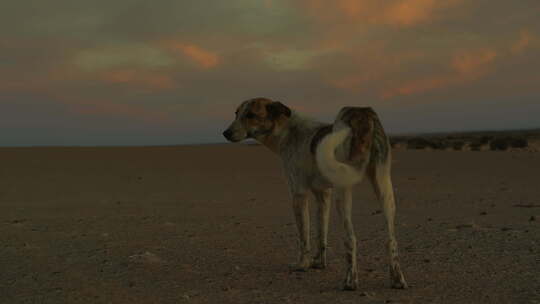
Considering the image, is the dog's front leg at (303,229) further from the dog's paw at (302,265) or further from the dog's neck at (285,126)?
the dog's neck at (285,126)

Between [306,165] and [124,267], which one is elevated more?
[306,165]

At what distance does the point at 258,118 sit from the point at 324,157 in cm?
182

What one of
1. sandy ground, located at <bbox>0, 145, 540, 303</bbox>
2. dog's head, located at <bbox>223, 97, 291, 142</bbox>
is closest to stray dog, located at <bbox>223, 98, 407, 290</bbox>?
dog's head, located at <bbox>223, 97, 291, 142</bbox>

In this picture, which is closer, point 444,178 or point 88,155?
point 444,178

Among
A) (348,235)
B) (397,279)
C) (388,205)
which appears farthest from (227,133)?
(397,279)

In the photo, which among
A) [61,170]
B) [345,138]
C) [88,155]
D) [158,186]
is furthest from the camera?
[88,155]

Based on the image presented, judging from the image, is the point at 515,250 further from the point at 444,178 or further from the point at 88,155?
the point at 88,155

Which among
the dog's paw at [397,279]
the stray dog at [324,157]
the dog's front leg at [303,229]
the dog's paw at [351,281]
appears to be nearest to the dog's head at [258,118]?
the stray dog at [324,157]

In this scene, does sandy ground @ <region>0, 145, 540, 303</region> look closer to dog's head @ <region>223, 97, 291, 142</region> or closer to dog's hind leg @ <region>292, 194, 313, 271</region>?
dog's hind leg @ <region>292, 194, 313, 271</region>

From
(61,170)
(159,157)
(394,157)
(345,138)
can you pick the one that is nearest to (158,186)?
(61,170)

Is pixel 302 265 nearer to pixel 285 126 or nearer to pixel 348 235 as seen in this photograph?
pixel 348 235

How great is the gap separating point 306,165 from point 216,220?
4199mm

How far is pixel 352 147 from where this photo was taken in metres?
5.10

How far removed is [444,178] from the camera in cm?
1706
